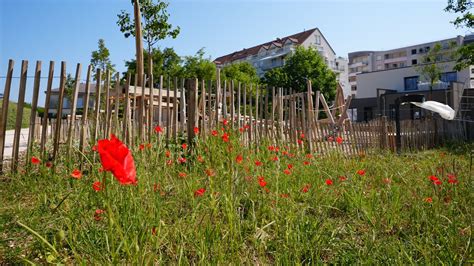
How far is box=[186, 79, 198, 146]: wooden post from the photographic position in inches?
218

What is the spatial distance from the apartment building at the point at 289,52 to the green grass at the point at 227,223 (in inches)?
2131

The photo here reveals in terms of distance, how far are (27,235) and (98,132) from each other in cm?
271

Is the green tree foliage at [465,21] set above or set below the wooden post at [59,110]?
above

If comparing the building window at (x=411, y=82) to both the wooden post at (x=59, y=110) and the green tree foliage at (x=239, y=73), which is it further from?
the wooden post at (x=59, y=110)

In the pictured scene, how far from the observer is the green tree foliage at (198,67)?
34.4m

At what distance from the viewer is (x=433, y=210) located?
271 centimetres

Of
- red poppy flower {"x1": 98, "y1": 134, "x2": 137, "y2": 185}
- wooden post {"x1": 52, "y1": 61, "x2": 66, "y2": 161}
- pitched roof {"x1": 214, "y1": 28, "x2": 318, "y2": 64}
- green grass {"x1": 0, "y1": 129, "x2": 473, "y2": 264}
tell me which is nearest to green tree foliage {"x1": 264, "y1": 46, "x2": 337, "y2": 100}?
pitched roof {"x1": 214, "y1": 28, "x2": 318, "y2": 64}

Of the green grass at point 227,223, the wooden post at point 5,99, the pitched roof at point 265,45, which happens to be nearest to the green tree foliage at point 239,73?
the pitched roof at point 265,45

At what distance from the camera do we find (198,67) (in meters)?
34.7

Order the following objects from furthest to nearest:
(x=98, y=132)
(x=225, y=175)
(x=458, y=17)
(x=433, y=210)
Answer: (x=458, y=17)
(x=98, y=132)
(x=225, y=175)
(x=433, y=210)

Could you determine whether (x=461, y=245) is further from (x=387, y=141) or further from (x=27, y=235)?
(x=387, y=141)

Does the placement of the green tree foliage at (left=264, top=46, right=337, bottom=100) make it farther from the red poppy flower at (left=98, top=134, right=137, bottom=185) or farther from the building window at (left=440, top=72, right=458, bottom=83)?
the red poppy flower at (left=98, top=134, right=137, bottom=185)

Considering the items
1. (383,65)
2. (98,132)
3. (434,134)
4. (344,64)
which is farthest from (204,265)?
(383,65)

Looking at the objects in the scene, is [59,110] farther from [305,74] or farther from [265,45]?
[265,45]
